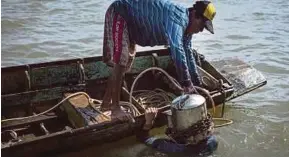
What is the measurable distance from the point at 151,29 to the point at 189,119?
117 centimetres

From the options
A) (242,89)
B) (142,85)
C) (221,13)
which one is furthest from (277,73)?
(221,13)

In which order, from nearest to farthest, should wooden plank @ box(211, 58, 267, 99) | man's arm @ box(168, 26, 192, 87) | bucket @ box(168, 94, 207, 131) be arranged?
1. man's arm @ box(168, 26, 192, 87)
2. bucket @ box(168, 94, 207, 131)
3. wooden plank @ box(211, 58, 267, 99)

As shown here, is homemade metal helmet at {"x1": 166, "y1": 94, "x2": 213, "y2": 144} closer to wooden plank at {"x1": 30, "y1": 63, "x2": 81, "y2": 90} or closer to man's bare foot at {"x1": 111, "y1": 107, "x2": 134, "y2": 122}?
man's bare foot at {"x1": 111, "y1": 107, "x2": 134, "y2": 122}

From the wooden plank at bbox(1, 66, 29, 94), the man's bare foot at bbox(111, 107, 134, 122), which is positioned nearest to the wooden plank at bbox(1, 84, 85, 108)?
the wooden plank at bbox(1, 66, 29, 94)

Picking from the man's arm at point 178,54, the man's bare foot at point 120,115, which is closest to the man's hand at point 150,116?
the man's bare foot at point 120,115

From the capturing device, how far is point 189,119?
483 centimetres

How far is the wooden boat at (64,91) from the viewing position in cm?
465

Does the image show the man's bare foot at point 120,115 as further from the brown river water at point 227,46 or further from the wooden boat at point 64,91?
the brown river water at point 227,46

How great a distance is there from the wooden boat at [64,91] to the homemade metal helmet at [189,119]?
0.44 meters

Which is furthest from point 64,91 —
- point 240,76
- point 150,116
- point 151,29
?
point 240,76

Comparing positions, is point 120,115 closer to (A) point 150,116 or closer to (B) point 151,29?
(A) point 150,116

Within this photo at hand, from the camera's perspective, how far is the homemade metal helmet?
481 centimetres

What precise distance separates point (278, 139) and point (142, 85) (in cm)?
231

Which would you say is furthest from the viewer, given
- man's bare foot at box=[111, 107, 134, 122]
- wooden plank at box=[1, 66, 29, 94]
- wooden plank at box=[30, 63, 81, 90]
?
wooden plank at box=[30, 63, 81, 90]
